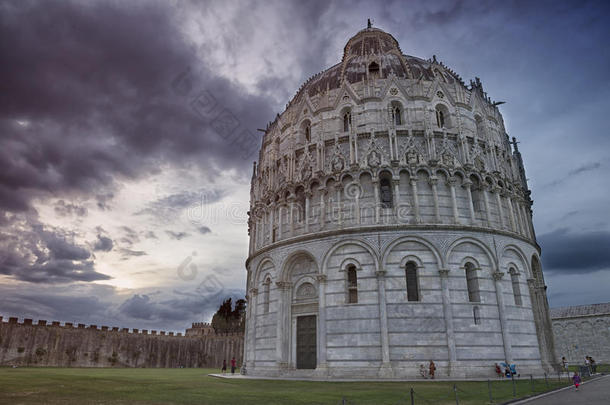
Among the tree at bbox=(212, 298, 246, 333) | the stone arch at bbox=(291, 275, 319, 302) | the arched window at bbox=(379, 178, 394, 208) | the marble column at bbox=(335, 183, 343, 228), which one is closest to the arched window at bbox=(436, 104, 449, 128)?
the arched window at bbox=(379, 178, 394, 208)

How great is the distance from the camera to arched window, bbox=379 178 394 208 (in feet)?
89.1

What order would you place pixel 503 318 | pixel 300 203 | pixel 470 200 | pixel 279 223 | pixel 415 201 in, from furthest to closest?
1. pixel 279 223
2. pixel 300 203
3. pixel 470 200
4. pixel 415 201
5. pixel 503 318

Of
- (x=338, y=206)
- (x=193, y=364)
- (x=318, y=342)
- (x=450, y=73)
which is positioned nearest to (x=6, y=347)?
(x=193, y=364)

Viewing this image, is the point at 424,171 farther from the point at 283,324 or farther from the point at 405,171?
the point at 283,324

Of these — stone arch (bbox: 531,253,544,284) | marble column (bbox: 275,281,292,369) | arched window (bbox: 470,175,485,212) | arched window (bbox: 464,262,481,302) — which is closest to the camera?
arched window (bbox: 464,262,481,302)

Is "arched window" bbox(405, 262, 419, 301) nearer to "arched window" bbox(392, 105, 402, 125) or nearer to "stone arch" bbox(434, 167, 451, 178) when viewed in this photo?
"stone arch" bbox(434, 167, 451, 178)

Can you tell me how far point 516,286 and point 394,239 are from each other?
31.0 ft

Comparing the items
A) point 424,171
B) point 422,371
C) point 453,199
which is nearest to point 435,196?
point 453,199

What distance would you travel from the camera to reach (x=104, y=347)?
160 feet

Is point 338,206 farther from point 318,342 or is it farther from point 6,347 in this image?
point 6,347

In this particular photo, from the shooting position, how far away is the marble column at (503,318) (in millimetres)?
24031

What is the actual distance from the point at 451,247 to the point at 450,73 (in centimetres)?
1725

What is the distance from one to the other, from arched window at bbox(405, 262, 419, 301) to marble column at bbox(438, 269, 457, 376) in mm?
1534

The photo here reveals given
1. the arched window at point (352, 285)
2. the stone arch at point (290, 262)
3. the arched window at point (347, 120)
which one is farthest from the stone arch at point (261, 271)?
the arched window at point (347, 120)
